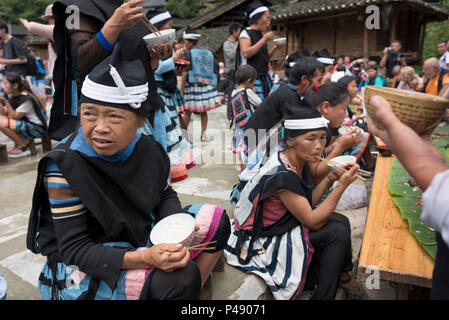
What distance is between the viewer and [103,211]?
1.51 metres

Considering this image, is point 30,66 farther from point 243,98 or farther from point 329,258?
point 329,258

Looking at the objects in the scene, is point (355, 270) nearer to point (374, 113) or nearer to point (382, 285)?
point (382, 285)

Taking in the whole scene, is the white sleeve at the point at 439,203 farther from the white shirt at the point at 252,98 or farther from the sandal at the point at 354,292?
the white shirt at the point at 252,98

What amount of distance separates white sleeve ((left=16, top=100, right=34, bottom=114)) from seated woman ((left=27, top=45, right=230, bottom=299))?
401 cm

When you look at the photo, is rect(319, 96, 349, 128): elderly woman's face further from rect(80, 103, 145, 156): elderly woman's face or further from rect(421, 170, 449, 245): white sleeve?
rect(421, 170, 449, 245): white sleeve

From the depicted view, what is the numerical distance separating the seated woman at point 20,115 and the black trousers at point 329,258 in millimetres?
4502

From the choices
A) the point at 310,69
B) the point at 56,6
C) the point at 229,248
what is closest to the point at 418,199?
the point at 229,248

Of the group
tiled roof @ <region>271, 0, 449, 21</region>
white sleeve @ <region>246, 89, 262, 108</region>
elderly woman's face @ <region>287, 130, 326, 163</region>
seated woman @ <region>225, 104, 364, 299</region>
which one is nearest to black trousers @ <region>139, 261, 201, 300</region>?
seated woman @ <region>225, 104, 364, 299</region>

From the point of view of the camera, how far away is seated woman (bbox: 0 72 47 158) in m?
4.87

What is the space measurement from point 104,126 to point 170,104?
2.24 m

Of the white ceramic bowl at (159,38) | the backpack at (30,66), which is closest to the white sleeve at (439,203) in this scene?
the white ceramic bowl at (159,38)

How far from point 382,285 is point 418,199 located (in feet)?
2.31

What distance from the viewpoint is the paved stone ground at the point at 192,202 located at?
2064 millimetres

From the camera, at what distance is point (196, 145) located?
5.69m
